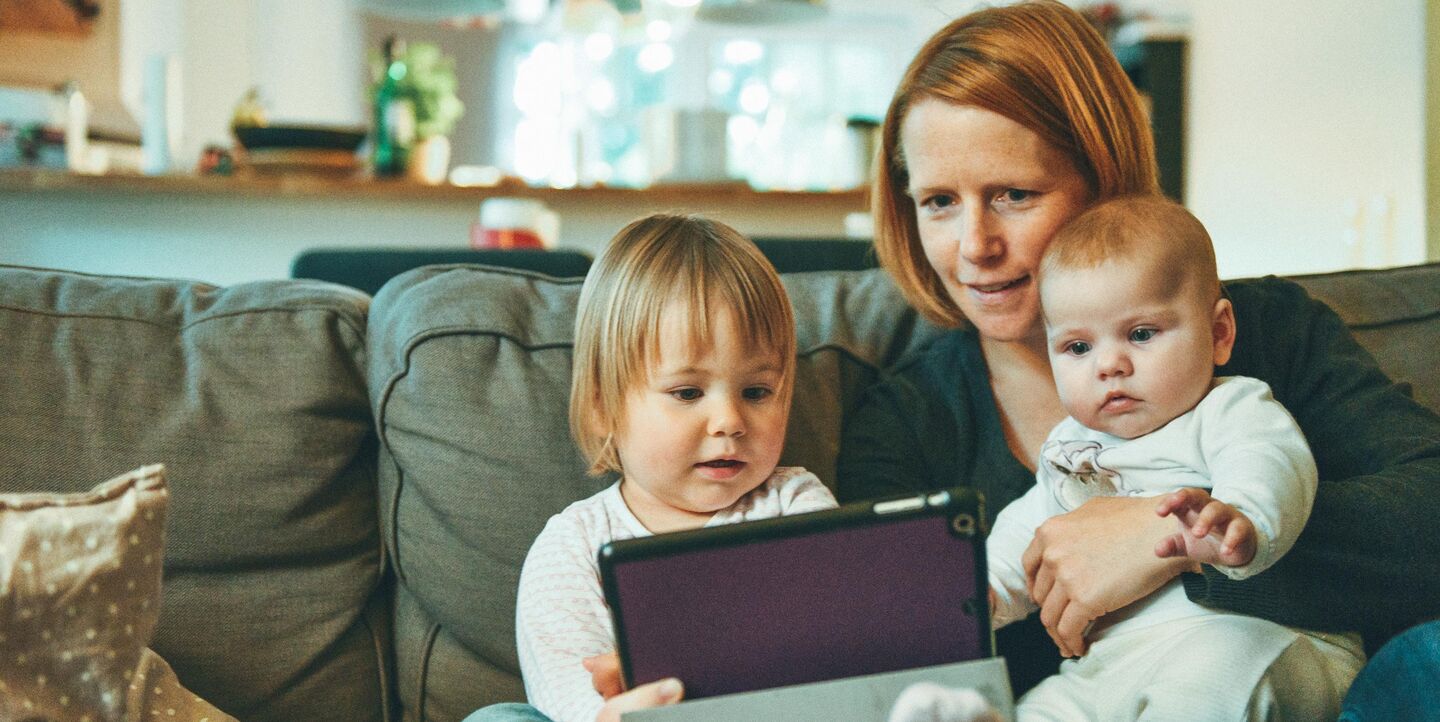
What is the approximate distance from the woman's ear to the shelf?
2.49 m

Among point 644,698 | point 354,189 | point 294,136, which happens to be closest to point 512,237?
point 354,189

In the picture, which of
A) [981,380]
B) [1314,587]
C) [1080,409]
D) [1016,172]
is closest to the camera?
[1314,587]

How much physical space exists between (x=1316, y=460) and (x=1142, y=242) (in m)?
0.30

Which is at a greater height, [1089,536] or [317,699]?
[1089,536]

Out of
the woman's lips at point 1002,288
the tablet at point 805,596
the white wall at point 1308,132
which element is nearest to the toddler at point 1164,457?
the woman's lips at point 1002,288

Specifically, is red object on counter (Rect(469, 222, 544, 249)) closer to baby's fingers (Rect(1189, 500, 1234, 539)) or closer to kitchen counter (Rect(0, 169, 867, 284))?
kitchen counter (Rect(0, 169, 867, 284))

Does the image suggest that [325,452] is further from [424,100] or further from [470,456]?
[424,100]

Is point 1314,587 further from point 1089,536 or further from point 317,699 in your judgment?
point 317,699

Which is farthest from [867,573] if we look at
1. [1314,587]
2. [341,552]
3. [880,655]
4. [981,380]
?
[341,552]

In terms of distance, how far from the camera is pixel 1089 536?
1.08 meters

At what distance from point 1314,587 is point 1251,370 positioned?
253mm

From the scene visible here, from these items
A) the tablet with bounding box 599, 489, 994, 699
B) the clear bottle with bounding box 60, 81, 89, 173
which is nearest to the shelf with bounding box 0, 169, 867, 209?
the clear bottle with bounding box 60, 81, 89, 173

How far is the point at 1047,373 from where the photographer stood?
139 centimetres

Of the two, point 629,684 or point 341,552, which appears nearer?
point 629,684
